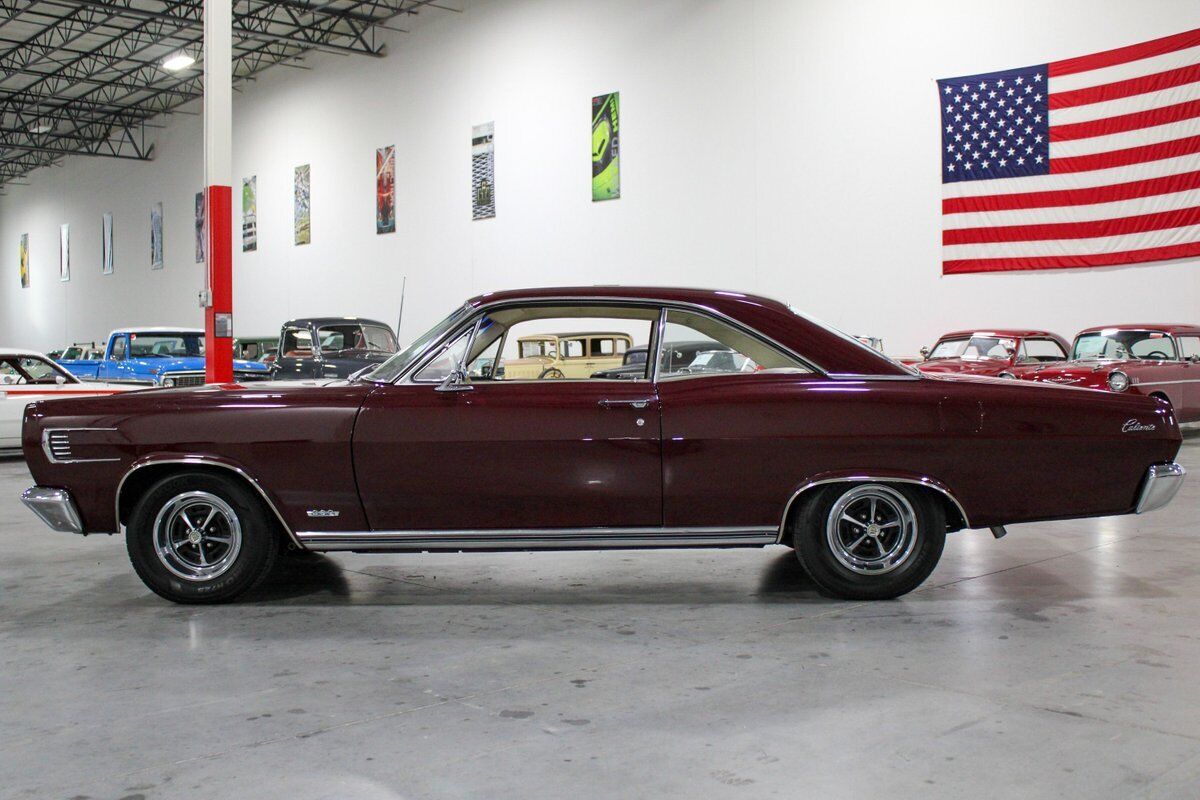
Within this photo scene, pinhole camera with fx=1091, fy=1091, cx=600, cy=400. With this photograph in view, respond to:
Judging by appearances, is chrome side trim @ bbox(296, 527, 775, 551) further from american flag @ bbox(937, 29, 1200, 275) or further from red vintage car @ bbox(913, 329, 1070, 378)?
american flag @ bbox(937, 29, 1200, 275)

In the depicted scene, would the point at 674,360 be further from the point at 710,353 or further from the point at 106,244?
the point at 106,244

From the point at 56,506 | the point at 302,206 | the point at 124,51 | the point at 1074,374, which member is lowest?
the point at 56,506

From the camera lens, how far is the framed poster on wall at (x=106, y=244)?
38.2m

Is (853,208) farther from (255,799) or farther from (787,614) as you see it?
(255,799)

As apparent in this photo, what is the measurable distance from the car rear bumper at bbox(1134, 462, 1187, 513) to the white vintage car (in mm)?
9583

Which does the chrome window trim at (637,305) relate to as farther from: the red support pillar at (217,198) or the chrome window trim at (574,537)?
the red support pillar at (217,198)

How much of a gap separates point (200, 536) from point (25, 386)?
7951 mm

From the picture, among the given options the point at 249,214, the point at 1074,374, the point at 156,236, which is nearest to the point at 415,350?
the point at 1074,374

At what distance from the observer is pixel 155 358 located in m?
16.2

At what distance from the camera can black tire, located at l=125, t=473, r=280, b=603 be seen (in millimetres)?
4680

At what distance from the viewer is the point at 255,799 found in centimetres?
266

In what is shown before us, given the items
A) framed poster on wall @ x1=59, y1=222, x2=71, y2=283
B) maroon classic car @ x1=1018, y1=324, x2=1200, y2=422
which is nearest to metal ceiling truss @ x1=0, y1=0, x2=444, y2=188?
framed poster on wall @ x1=59, y1=222, x2=71, y2=283

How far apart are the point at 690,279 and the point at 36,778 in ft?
55.3

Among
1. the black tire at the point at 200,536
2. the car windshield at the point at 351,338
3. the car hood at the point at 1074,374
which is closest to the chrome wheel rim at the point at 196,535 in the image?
the black tire at the point at 200,536
